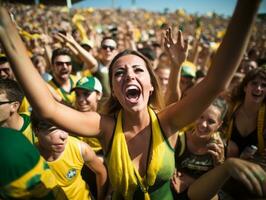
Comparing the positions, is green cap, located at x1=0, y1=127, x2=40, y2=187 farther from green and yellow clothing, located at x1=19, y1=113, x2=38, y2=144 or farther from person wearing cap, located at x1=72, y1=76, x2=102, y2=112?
person wearing cap, located at x1=72, y1=76, x2=102, y2=112

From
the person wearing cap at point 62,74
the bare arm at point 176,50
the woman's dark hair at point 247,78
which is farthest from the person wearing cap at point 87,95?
the woman's dark hair at point 247,78

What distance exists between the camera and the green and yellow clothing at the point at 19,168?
3.89 feet

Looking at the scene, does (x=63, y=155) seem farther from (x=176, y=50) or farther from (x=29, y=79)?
→ (x=176, y=50)

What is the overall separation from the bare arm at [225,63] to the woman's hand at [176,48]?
68 cm

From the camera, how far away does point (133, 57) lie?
7.01ft

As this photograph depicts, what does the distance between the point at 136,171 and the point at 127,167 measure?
8 cm

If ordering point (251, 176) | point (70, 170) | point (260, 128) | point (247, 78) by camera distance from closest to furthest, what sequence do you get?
point (251, 176) < point (70, 170) < point (260, 128) < point (247, 78)

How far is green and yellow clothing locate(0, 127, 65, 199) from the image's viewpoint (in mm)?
1185

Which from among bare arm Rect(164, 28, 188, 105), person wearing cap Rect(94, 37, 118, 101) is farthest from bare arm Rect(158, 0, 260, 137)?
person wearing cap Rect(94, 37, 118, 101)

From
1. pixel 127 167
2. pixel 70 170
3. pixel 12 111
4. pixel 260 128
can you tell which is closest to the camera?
pixel 127 167

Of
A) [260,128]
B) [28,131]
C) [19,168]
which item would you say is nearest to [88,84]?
[28,131]

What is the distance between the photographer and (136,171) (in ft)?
6.23

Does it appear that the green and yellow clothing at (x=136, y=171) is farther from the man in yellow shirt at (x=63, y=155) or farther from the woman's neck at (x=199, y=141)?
the woman's neck at (x=199, y=141)

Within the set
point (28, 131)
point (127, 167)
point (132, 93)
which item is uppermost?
point (132, 93)
